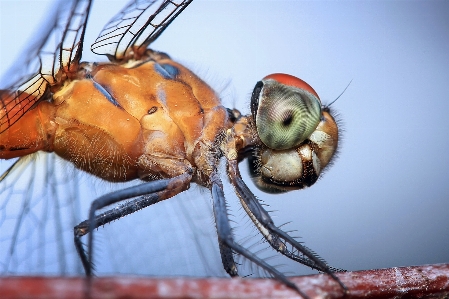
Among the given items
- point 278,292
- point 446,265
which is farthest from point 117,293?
point 446,265

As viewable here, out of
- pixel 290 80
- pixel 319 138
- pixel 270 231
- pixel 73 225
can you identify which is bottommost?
pixel 73 225

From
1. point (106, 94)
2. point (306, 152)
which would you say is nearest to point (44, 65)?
point (106, 94)

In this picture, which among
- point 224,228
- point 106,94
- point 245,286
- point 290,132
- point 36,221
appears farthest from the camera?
point 36,221

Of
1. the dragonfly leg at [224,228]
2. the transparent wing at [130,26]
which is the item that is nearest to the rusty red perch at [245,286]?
the dragonfly leg at [224,228]

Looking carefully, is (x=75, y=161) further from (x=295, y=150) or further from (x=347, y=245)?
(x=347, y=245)

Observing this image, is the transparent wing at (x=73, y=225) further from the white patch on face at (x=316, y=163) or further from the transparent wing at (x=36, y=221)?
the white patch on face at (x=316, y=163)

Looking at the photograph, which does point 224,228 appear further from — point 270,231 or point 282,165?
point 282,165

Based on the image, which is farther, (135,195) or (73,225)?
(73,225)
